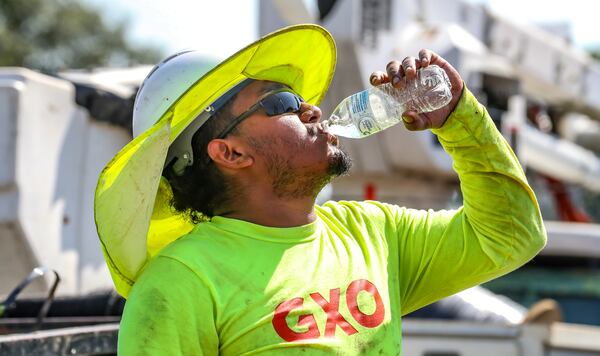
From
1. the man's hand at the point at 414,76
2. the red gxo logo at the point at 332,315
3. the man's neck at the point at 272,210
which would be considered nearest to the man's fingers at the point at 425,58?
the man's hand at the point at 414,76

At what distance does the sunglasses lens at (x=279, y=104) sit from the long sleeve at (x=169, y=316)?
0.47m

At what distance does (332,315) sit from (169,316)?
0.40 meters

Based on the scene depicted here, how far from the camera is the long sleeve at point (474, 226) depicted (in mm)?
2783

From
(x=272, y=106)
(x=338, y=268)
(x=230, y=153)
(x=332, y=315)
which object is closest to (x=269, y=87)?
(x=272, y=106)

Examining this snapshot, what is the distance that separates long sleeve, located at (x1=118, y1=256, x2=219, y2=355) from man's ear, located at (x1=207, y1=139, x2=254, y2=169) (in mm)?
354

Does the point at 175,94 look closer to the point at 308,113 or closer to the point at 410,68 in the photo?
the point at 308,113

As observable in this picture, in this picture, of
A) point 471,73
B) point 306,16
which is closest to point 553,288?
point 471,73

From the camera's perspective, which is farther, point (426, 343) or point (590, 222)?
point (590, 222)

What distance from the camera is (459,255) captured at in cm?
286

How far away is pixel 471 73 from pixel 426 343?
3656mm

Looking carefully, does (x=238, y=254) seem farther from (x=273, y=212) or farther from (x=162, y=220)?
(x=162, y=220)

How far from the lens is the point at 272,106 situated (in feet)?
8.90

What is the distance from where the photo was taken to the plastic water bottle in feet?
8.90

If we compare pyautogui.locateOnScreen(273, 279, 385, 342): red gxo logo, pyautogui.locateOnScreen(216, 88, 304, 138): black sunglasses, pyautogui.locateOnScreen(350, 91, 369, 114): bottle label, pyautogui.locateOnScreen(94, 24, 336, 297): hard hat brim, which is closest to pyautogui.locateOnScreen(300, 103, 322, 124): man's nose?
pyautogui.locateOnScreen(216, 88, 304, 138): black sunglasses
